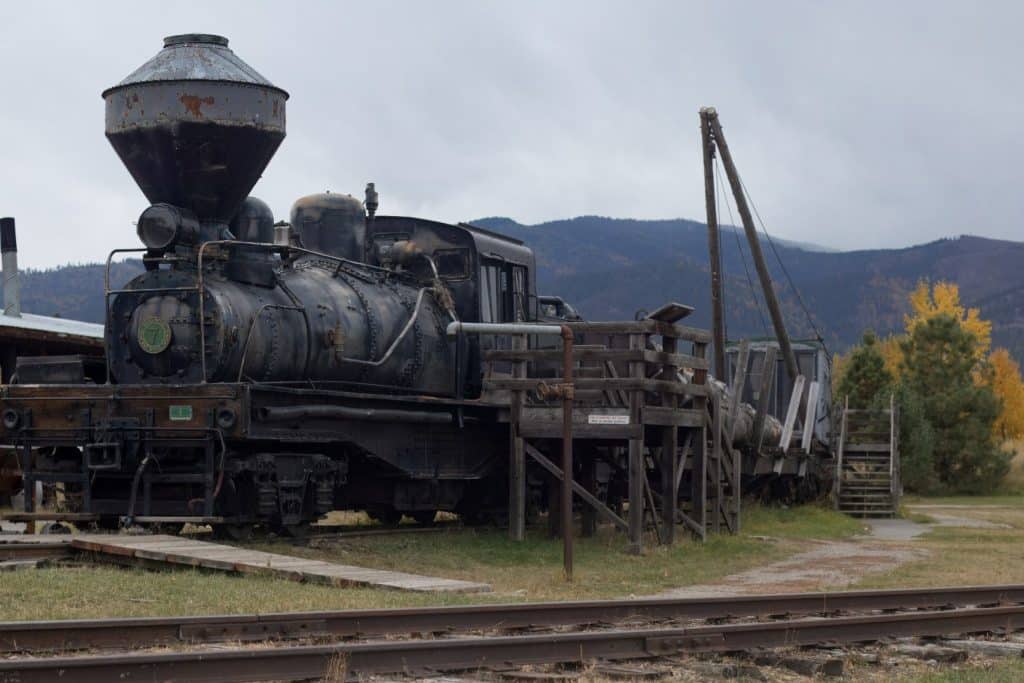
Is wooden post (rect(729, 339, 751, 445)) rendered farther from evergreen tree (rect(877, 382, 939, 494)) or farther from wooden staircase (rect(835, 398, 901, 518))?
evergreen tree (rect(877, 382, 939, 494))

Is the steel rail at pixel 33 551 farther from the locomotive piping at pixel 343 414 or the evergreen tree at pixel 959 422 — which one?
the evergreen tree at pixel 959 422

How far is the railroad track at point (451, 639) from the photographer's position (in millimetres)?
7598

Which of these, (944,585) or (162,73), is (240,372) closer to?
Answer: (162,73)

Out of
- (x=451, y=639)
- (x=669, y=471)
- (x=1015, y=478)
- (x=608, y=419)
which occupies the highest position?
(x=608, y=419)

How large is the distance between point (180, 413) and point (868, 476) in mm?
19417

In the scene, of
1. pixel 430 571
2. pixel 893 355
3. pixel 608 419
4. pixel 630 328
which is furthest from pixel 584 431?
pixel 893 355

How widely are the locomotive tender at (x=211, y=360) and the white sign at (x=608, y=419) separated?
213 cm

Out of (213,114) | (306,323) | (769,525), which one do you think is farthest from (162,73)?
(769,525)

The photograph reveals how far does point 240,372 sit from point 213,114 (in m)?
2.81

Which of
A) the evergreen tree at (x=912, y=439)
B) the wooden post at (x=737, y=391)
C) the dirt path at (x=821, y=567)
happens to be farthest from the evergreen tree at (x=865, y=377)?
the dirt path at (x=821, y=567)

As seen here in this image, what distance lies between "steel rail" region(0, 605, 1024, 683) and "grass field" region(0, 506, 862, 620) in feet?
6.83

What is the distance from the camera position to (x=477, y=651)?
8.54 meters

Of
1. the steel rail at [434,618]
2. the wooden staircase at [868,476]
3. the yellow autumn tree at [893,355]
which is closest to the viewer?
the steel rail at [434,618]

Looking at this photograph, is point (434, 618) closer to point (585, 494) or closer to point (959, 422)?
point (585, 494)
